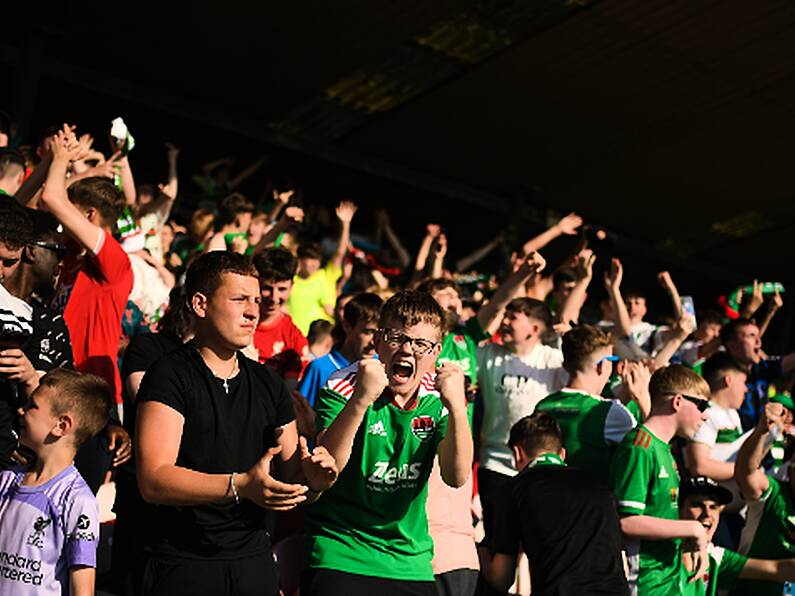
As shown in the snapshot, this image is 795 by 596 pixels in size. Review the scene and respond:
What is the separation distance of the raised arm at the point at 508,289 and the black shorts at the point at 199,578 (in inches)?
142

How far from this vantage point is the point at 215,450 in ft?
12.6

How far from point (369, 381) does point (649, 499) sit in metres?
2.60

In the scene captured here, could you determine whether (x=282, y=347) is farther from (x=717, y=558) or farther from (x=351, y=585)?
(x=717, y=558)

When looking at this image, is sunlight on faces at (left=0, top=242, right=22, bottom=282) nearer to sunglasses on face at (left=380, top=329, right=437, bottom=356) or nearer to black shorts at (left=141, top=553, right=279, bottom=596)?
black shorts at (left=141, top=553, right=279, bottom=596)

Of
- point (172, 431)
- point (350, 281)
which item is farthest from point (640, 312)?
point (172, 431)

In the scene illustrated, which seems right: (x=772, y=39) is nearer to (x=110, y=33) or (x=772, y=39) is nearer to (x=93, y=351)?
(x=110, y=33)

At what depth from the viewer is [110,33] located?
475 inches

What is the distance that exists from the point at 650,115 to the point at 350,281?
612 centimetres

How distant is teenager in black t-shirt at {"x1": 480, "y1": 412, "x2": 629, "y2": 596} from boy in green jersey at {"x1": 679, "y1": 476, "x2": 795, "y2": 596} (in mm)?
1181

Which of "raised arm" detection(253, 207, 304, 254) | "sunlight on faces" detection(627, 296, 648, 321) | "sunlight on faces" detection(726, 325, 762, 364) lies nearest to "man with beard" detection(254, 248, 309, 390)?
"raised arm" detection(253, 207, 304, 254)

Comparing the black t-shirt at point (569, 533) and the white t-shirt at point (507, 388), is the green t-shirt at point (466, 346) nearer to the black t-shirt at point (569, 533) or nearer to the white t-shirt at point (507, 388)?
the white t-shirt at point (507, 388)

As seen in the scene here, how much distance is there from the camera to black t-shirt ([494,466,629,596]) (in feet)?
17.0

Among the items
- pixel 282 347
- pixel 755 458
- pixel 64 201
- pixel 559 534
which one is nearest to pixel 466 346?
pixel 282 347

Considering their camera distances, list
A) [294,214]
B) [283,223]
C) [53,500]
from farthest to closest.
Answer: [283,223]
[294,214]
[53,500]
